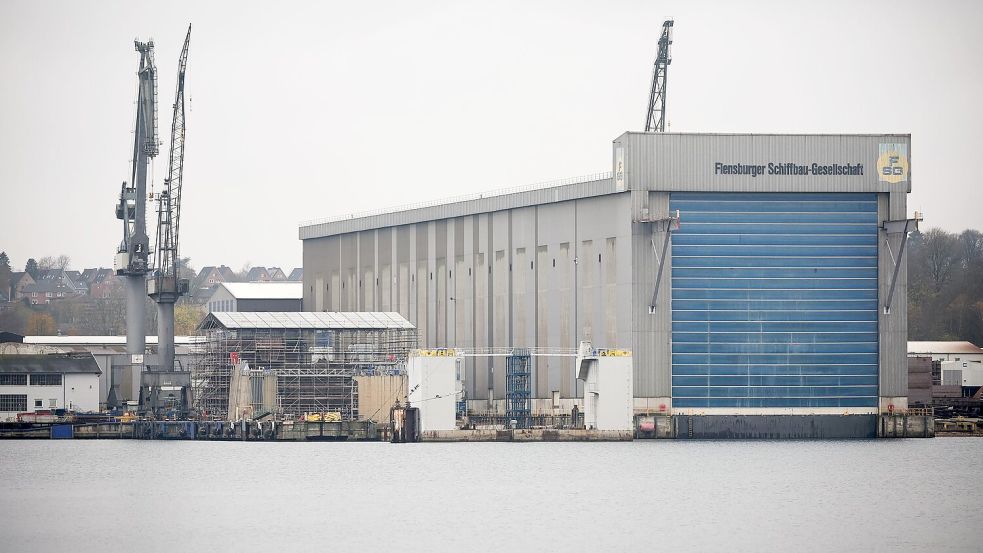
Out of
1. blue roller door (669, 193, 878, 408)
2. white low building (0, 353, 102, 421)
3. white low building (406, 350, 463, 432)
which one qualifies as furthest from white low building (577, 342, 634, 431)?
white low building (0, 353, 102, 421)

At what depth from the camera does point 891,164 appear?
13025cm

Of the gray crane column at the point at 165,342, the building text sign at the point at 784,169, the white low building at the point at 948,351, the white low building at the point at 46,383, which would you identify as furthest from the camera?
the white low building at the point at 948,351

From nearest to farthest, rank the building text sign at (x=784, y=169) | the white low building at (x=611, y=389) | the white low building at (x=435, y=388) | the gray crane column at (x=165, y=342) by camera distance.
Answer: the white low building at (x=611, y=389) → the white low building at (x=435, y=388) → the building text sign at (x=784, y=169) → the gray crane column at (x=165, y=342)

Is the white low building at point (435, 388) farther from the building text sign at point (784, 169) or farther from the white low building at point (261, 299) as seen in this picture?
the white low building at point (261, 299)

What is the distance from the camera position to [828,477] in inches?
4063

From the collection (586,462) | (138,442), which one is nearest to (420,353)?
(586,462)

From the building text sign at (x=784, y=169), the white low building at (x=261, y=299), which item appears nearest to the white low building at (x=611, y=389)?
the building text sign at (x=784, y=169)

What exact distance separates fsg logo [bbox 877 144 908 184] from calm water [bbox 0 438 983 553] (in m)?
19.0

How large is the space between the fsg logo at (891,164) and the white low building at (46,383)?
69.7 meters

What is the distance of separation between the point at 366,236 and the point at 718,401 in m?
54.8

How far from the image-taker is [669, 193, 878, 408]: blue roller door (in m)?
129

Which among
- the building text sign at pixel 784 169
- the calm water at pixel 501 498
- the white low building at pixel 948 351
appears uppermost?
the building text sign at pixel 784 169

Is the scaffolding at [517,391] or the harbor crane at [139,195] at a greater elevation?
the harbor crane at [139,195]

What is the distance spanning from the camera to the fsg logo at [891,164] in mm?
130000
